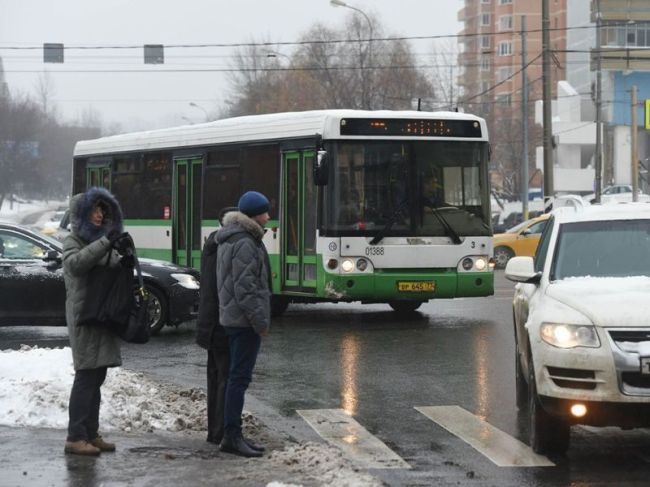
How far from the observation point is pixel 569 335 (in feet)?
28.5

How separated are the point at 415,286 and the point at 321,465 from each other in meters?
10.8

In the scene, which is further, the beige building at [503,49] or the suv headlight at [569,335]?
the beige building at [503,49]

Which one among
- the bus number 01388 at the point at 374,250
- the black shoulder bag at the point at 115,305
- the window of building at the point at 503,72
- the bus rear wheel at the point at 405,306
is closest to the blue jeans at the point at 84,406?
the black shoulder bag at the point at 115,305

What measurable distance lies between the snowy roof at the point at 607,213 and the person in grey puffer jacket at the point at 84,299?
138 inches

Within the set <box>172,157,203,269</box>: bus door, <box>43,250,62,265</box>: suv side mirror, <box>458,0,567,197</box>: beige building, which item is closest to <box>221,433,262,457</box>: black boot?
<box>43,250,62,265</box>: suv side mirror

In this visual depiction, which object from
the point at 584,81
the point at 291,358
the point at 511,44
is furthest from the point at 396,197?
the point at 511,44

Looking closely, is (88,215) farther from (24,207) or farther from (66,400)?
(24,207)

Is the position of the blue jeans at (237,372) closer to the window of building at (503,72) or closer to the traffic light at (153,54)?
the traffic light at (153,54)

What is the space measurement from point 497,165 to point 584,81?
13272 mm

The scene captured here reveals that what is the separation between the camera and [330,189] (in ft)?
61.7

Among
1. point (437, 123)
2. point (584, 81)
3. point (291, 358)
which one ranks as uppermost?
point (584, 81)

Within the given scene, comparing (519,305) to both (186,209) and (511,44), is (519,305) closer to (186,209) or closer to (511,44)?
(186,209)

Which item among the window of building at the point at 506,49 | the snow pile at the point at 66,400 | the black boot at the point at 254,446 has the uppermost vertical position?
the window of building at the point at 506,49

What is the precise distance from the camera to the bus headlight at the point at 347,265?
18734 mm
